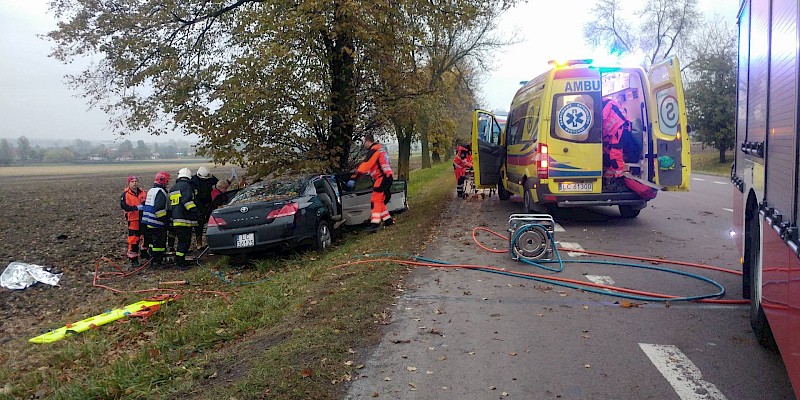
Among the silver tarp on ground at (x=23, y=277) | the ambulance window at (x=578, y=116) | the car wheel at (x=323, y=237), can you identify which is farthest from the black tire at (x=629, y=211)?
the silver tarp on ground at (x=23, y=277)

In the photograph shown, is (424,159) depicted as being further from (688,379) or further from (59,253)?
(688,379)

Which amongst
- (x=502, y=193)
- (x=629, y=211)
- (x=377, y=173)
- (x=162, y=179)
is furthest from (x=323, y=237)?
(x=502, y=193)

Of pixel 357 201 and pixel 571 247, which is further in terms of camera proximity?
pixel 357 201

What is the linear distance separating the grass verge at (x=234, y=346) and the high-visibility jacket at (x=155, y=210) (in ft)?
7.88

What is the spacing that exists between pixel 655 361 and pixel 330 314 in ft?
9.25

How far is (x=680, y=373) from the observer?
14.2 feet

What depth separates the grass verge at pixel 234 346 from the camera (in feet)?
14.2

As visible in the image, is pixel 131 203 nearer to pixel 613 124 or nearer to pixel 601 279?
pixel 601 279

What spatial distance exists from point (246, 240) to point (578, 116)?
5.91m

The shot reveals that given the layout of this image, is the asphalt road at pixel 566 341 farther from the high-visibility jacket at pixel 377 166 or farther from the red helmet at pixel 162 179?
the red helmet at pixel 162 179

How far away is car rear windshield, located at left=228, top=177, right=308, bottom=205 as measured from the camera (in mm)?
10664

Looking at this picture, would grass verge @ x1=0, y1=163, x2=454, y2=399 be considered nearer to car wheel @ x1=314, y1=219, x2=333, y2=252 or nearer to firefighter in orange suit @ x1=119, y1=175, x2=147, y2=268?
car wheel @ x1=314, y1=219, x2=333, y2=252

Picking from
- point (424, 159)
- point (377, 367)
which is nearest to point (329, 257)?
point (377, 367)

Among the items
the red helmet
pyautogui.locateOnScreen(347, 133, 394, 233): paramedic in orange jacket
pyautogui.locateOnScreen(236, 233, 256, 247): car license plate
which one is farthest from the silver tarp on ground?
pyautogui.locateOnScreen(347, 133, 394, 233): paramedic in orange jacket
